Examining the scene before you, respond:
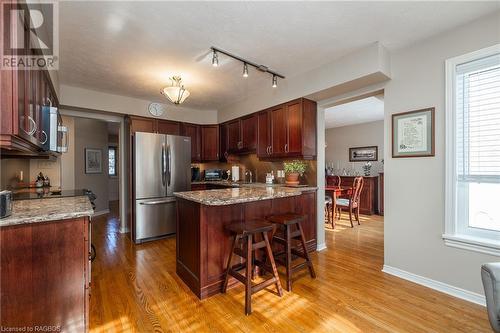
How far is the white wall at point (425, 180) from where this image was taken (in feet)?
7.09

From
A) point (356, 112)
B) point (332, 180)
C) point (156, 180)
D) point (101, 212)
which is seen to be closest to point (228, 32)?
point (156, 180)

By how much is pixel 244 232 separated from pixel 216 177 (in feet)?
10.5

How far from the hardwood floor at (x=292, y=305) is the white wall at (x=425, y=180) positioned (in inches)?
10.1

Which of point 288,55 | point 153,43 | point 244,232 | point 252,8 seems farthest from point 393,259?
point 153,43

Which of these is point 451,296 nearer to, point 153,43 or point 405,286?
point 405,286

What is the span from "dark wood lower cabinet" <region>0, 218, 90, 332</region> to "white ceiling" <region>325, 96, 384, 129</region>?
4739 mm

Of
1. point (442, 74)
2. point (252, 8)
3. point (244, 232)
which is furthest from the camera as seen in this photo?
point (442, 74)

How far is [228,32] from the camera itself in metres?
2.27

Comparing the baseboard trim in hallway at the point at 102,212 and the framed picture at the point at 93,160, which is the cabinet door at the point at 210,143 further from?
the baseboard trim in hallway at the point at 102,212

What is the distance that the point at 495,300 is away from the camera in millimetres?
1261

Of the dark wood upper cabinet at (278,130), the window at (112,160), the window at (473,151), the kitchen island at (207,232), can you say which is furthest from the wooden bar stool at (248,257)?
the window at (112,160)

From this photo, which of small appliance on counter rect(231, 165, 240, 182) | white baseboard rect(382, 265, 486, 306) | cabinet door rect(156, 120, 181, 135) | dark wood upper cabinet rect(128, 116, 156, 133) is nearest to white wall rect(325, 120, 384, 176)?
small appliance on counter rect(231, 165, 240, 182)

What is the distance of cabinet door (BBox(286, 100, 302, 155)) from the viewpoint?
11.1 ft

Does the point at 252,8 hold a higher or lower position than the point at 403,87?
higher
